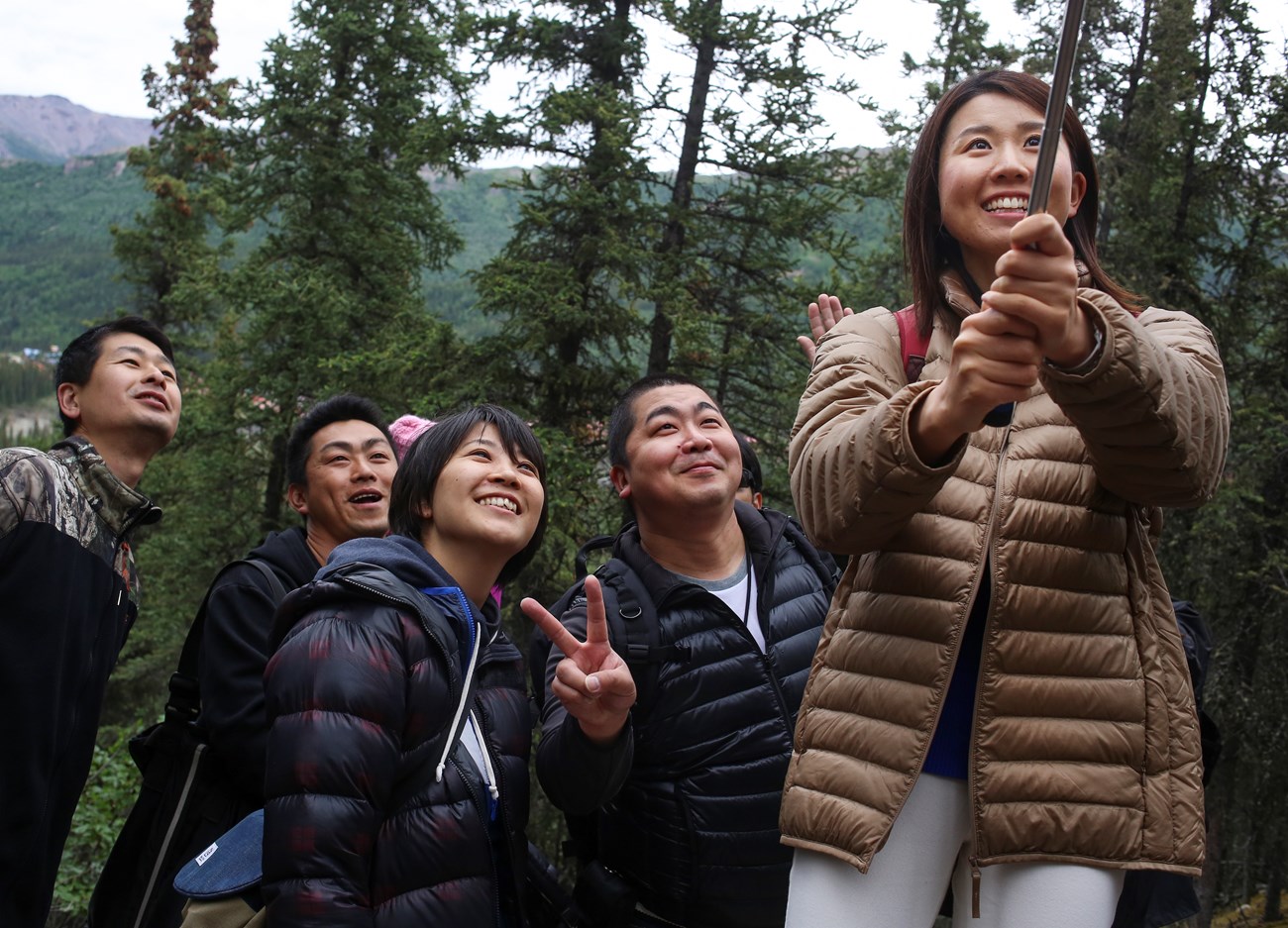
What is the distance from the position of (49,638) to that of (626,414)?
189 cm

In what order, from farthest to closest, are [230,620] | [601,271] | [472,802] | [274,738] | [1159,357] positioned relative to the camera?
[601,271], [230,620], [472,802], [274,738], [1159,357]

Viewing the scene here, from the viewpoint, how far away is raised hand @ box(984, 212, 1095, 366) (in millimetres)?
1514

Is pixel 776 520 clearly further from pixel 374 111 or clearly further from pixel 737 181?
pixel 374 111

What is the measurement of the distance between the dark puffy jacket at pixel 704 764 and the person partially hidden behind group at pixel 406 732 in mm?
227

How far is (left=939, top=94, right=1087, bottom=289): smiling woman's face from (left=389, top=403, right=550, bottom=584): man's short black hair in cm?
146

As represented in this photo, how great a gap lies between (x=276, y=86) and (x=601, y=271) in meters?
8.88

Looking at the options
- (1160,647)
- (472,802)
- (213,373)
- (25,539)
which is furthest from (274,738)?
(213,373)

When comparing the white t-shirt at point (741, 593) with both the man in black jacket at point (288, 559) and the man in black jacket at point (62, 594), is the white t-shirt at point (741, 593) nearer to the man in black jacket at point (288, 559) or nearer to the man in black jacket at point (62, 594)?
the man in black jacket at point (288, 559)

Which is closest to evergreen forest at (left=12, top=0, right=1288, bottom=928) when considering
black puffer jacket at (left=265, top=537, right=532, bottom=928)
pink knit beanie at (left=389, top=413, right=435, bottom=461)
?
pink knit beanie at (left=389, top=413, right=435, bottom=461)

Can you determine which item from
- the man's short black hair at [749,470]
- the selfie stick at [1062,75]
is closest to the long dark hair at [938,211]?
the selfie stick at [1062,75]

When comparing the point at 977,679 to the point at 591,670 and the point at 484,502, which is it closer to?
the point at 591,670

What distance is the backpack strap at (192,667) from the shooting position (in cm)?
354

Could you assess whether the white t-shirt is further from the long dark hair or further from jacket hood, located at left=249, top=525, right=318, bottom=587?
jacket hood, located at left=249, top=525, right=318, bottom=587

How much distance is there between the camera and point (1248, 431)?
42.4 ft
